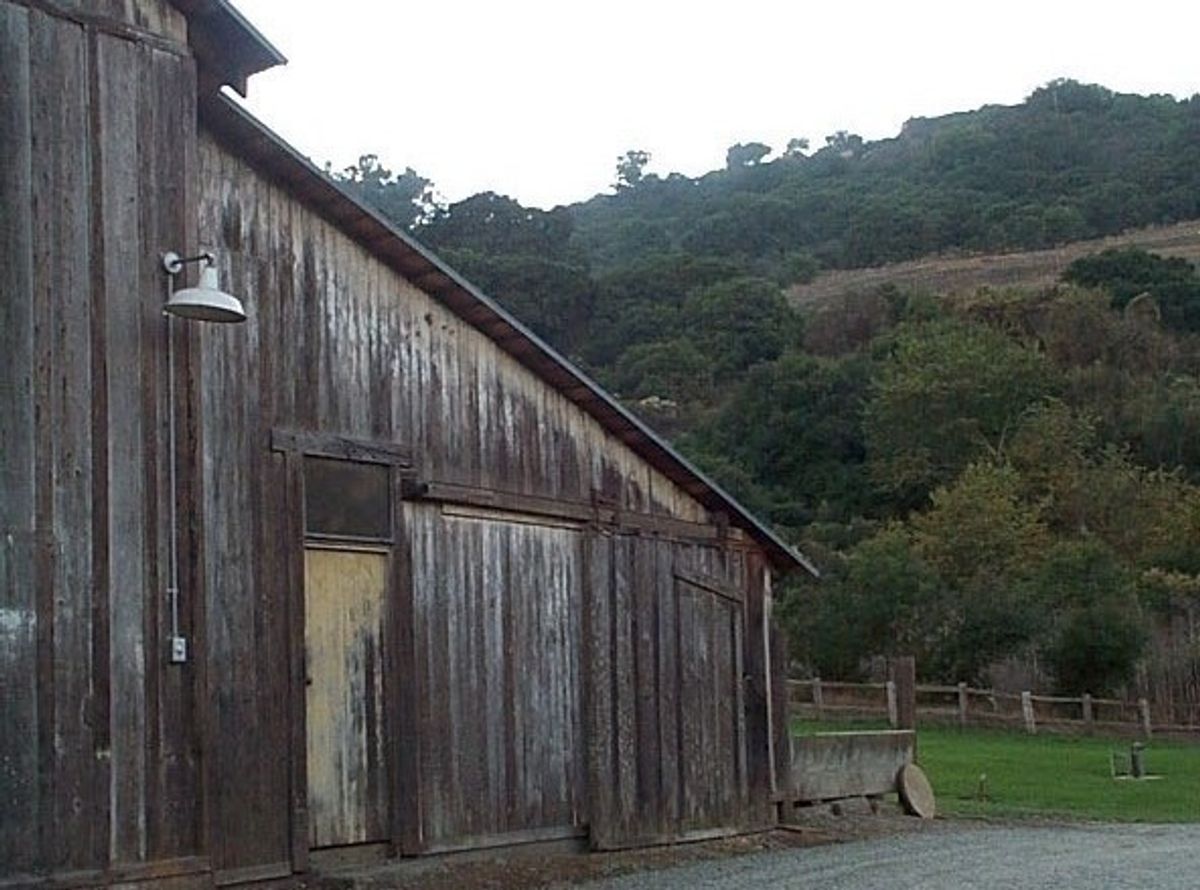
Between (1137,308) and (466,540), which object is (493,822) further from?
(1137,308)

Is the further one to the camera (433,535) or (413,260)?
(433,535)

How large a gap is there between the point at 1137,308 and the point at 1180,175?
32.8 meters

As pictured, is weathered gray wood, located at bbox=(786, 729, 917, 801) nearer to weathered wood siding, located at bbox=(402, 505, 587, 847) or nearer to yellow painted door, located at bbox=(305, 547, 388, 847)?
weathered wood siding, located at bbox=(402, 505, 587, 847)

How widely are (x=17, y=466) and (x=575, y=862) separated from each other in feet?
19.8

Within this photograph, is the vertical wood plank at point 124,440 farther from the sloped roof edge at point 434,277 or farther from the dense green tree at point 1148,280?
the dense green tree at point 1148,280

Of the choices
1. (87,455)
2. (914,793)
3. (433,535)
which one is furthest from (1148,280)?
(87,455)

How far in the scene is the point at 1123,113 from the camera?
356 feet

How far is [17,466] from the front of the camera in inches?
389

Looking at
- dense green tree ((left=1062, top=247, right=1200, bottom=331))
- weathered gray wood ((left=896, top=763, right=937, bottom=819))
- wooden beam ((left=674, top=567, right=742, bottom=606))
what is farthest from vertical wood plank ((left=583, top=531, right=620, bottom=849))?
dense green tree ((left=1062, top=247, right=1200, bottom=331))

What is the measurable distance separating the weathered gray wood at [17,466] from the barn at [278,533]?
0.7 inches

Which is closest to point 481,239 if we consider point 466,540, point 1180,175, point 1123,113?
point 1180,175

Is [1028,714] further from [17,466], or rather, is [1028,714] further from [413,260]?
[17,466]

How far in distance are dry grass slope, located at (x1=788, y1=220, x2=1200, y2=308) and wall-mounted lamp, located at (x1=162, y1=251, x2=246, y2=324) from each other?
64750 mm

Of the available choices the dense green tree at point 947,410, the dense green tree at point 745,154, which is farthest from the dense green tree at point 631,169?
the dense green tree at point 947,410
